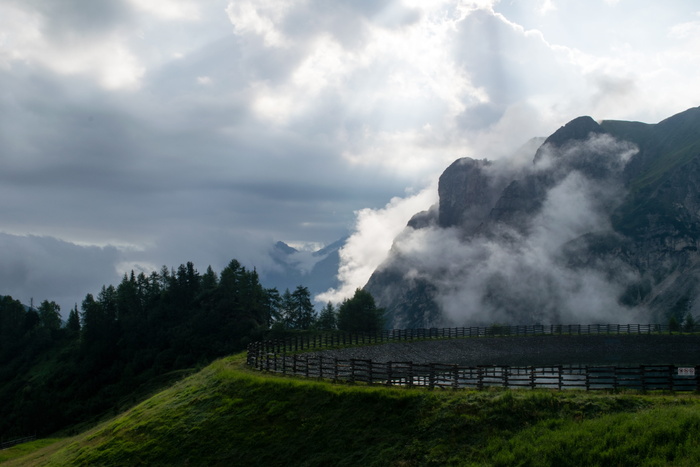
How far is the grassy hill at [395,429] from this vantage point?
64.1 feet

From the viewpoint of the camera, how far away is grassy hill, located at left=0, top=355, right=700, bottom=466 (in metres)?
19.5

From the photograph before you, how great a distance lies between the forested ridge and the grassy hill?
170ft

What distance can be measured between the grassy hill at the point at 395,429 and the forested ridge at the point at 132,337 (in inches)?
2037

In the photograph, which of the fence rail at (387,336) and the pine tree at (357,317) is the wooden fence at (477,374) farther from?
the pine tree at (357,317)

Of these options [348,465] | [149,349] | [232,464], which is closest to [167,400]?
[232,464]

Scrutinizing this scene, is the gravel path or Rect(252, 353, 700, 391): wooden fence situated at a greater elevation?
Rect(252, 353, 700, 391): wooden fence

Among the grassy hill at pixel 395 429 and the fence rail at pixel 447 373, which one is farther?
the fence rail at pixel 447 373

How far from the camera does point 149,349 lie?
118062mm

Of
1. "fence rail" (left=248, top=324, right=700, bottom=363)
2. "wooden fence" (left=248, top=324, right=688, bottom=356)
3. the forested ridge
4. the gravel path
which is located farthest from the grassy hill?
the forested ridge

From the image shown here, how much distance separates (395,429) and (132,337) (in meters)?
115

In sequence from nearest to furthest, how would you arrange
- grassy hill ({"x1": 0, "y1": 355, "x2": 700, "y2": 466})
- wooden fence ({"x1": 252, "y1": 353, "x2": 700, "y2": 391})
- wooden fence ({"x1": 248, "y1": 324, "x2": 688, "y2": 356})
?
grassy hill ({"x1": 0, "y1": 355, "x2": 700, "y2": 466}) < wooden fence ({"x1": 252, "y1": 353, "x2": 700, "y2": 391}) < wooden fence ({"x1": 248, "y1": 324, "x2": 688, "y2": 356})

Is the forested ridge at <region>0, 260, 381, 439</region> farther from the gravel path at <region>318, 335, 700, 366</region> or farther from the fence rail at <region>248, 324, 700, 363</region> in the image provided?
the gravel path at <region>318, 335, 700, 366</region>

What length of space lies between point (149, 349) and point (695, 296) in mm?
191466

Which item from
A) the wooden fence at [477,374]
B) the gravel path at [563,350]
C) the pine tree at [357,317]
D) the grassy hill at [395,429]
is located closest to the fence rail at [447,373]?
the wooden fence at [477,374]
